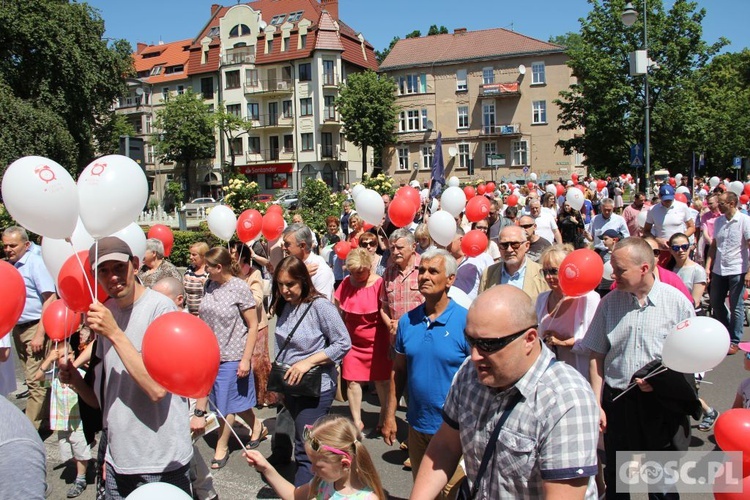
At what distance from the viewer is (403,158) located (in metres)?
56.5

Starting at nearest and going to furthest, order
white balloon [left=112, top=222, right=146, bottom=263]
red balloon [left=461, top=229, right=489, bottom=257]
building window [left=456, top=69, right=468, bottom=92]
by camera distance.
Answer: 1. white balloon [left=112, top=222, right=146, bottom=263]
2. red balloon [left=461, top=229, right=489, bottom=257]
3. building window [left=456, top=69, right=468, bottom=92]

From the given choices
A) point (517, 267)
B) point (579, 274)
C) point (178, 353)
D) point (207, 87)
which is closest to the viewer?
point (178, 353)

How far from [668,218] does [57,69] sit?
2942 cm

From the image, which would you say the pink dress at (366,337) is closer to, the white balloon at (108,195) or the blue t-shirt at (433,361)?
the blue t-shirt at (433,361)

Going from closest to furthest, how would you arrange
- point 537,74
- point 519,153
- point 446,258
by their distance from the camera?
1. point 446,258
2. point 537,74
3. point 519,153

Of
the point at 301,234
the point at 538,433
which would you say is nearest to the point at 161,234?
the point at 301,234

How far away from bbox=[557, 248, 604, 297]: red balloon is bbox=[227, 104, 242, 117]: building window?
2143 inches

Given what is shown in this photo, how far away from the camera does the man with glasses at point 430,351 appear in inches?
143

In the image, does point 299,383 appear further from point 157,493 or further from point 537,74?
point 537,74

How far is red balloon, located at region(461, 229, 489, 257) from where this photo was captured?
6.73m

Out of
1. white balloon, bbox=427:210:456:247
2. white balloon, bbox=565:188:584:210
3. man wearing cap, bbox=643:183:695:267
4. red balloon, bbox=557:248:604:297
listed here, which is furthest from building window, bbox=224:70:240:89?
red balloon, bbox=557:248:604:297

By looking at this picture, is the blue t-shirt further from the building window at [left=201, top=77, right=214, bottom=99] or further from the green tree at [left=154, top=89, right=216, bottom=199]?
the building window at [left=201, top=77, right=214, bottom=99]

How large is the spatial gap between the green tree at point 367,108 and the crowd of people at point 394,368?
43309 millimetres

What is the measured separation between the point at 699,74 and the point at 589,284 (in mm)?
35926
